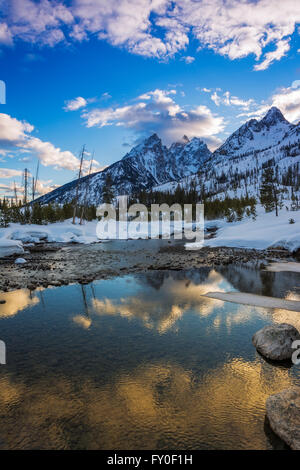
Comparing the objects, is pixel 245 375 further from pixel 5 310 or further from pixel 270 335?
pixel 5 310

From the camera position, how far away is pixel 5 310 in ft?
33.9

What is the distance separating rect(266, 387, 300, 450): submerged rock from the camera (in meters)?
4.05

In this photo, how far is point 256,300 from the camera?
36.6ft

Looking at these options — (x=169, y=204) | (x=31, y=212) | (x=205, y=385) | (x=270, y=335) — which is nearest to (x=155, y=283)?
(x=270, y=335)

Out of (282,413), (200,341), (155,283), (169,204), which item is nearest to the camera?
(282,413)

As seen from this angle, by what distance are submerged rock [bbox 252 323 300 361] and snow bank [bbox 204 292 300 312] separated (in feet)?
11.2

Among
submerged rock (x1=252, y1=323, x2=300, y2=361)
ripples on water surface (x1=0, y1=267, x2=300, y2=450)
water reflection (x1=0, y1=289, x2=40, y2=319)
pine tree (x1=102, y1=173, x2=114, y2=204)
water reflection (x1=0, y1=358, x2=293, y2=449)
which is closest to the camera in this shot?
water reflection (x1=0, y1=358, x2=293, y2=449)

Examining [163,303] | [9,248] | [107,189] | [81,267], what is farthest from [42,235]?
[107,189]

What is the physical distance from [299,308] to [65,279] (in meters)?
12.9

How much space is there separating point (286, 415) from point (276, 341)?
2.73 meters

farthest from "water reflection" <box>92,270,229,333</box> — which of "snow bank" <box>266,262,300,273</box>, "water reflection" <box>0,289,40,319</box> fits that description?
"snow bank" <box>266,262,300,273</box>

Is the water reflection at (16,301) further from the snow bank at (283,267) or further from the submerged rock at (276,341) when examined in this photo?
Result: the snow bank at (283,267)

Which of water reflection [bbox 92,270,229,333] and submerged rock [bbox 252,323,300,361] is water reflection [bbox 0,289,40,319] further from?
submerged rock [bbox 252,323,300,361]
